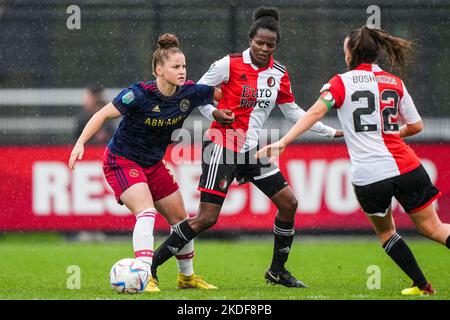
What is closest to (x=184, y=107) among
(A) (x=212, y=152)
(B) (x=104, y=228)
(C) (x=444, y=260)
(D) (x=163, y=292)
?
(A) (x=212, y=152)

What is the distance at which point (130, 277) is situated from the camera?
23.2 ft

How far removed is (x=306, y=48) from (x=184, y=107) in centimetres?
516

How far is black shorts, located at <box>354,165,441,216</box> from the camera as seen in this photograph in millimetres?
6789

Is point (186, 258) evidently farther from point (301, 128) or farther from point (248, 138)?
point (301, 128)

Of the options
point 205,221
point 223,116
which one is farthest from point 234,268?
point 223,116

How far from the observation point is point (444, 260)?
10344mm

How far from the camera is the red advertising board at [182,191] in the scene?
Result: 12117mm

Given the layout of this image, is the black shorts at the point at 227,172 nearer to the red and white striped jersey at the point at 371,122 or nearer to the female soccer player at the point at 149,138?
the female soccer player at the point at 149,138

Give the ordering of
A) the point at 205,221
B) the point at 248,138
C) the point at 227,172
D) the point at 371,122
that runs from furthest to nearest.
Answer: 1. the point at 248,138
2. the point at 227,172
3. the point at 205,221
4. the point at 371,122

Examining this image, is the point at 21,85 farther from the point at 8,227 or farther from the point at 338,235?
the point at 338,235

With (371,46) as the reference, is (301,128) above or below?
below

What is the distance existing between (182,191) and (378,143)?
559 cm

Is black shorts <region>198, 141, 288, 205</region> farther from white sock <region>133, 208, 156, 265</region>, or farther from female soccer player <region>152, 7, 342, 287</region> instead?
white sock <region>133, 208, 156, 265</region>

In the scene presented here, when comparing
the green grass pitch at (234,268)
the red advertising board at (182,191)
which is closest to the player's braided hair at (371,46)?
the green grass pitch at (234,268)
